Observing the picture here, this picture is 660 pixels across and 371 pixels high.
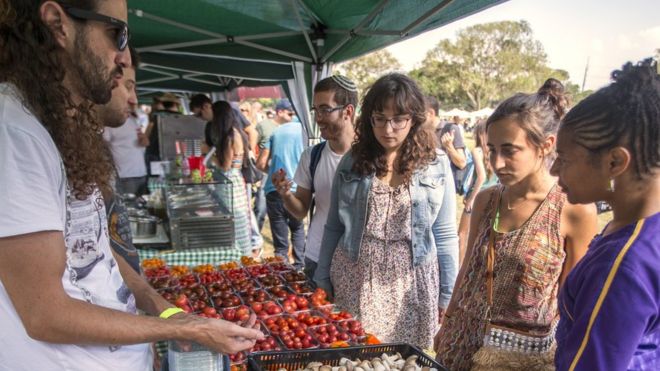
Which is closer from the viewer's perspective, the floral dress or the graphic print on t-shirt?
the graphic print on t-shirt

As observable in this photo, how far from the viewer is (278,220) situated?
238 inches

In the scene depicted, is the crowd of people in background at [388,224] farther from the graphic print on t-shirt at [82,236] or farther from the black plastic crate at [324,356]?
the black plastic crate at [324,356]

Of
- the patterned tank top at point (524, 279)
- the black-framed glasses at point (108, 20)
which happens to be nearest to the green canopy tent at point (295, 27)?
the patterned tank top at point (524, 279)

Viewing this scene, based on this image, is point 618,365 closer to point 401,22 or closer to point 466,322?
point 466,322

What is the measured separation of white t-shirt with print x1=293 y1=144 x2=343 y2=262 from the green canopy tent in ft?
4.41

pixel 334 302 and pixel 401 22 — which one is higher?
pixel 401 22

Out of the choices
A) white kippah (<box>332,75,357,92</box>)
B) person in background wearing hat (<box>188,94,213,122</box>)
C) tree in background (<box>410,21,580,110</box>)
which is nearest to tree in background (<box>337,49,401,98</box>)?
tree in background (<box>410,21,580,110</box>)

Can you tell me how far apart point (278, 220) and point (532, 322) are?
4.38 meters

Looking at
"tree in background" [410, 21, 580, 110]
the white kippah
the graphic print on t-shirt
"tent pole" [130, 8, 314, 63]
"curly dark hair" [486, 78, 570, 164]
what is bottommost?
the graphic print on t-shirt

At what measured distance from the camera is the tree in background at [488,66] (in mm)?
40031

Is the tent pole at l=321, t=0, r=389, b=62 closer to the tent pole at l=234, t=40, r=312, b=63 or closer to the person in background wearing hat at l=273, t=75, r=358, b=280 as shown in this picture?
the tent pole at l=234, t=40, r=312, b=63

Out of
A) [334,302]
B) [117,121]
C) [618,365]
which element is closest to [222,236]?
[334,302]

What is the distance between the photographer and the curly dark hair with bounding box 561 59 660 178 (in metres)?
1.30

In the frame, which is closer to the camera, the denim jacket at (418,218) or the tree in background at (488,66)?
the denim jacket at (418,218)
